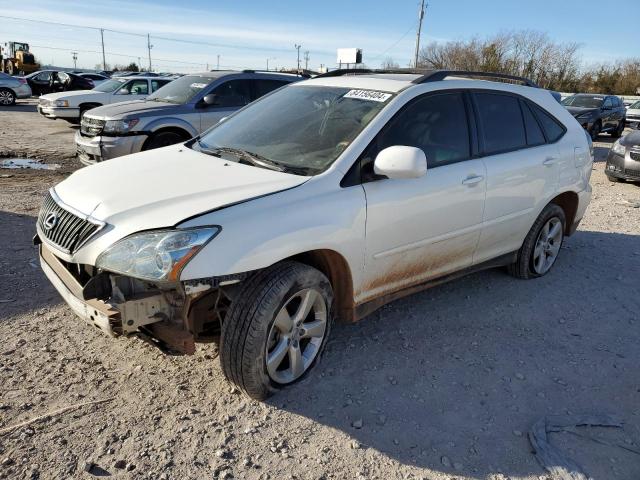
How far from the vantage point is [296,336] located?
312cm

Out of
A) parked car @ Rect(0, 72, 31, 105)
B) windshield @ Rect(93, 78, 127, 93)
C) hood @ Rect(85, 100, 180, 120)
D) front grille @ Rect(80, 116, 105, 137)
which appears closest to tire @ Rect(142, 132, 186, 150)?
hood @ Rect(85, 100, 180, 120)

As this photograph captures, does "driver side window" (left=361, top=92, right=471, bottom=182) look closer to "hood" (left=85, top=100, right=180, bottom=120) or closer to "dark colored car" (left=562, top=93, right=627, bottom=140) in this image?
"hood" (left=85, top=100, right=180, bottom=120)

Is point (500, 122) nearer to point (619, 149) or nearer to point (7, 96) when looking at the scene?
point (619, 149)

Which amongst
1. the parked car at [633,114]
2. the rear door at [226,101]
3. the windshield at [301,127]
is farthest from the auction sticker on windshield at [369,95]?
the parked car at [633,114]

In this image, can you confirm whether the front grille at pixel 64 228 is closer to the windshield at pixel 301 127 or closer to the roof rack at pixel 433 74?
the windshield at pixel 301 127

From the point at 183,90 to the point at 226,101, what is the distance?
778mm

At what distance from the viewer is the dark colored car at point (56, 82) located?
24.5 meters

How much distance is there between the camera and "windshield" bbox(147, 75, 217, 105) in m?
8.89

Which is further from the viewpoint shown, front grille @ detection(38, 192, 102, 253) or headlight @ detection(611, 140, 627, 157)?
headlight @ detection(611, 140, 627, 157)

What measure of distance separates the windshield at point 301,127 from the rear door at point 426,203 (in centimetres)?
23

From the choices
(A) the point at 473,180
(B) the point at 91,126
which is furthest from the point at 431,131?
(B) the point at 91,126

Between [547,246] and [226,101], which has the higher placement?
[226,101]

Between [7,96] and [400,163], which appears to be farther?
[7,96]

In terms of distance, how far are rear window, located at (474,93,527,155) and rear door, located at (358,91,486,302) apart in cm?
20
